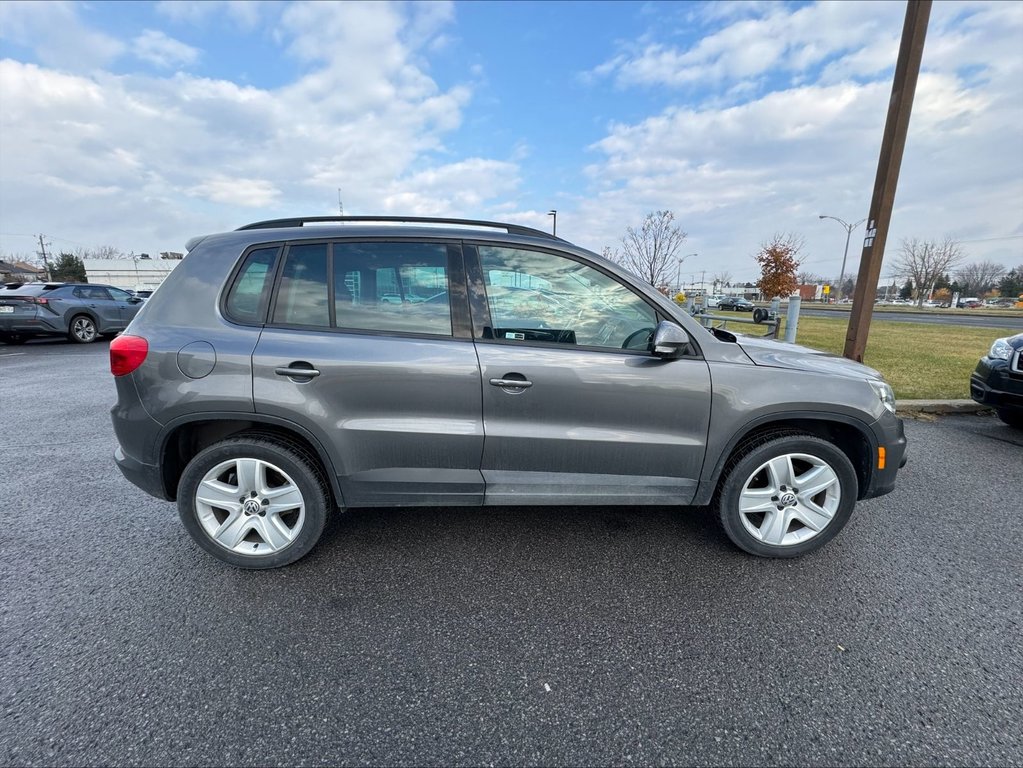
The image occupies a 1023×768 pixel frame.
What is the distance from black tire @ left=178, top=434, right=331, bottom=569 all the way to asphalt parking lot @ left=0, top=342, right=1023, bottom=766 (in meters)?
0.11

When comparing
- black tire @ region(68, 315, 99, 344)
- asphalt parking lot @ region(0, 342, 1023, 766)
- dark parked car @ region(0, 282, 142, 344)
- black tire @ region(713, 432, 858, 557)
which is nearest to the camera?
asphalt parking lot @ region(0, 342, 1023, 766)

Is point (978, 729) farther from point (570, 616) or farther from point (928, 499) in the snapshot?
point (928, 499)

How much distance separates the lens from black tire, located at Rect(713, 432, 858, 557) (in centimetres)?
259

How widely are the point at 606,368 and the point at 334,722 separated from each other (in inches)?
74.4

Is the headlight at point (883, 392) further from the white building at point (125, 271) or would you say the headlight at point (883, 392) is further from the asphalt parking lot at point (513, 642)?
the white building at point (125, 271)

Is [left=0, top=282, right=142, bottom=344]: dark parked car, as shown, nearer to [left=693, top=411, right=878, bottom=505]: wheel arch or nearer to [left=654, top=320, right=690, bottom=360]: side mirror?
[left=654, top=320, right=690, bottom=360]: side mirror

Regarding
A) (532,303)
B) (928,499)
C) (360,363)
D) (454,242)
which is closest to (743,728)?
(532,303)

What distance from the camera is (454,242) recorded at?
2576mm

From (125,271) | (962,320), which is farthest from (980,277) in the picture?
(125,271)

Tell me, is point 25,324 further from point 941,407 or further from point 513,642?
point 941,407

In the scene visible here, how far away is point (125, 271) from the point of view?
49406mm

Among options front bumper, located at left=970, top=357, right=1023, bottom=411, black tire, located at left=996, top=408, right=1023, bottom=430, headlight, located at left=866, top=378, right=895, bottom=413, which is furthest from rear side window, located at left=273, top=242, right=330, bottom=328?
black tire, located at left=996, top=408, right=1023, bottom=430

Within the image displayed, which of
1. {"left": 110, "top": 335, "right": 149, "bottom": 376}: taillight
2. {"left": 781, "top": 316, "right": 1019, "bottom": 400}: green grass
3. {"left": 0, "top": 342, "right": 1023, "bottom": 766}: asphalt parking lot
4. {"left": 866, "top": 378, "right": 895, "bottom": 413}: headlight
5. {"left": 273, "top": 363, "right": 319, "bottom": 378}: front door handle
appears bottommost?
{"left": 0, "top": 342, "right": 1023, "bottom": 766}: asphalt parking lot

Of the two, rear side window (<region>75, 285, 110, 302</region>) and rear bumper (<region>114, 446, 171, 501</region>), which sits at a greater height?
rear side window (<region>75, 285, 110, 302</region>)
